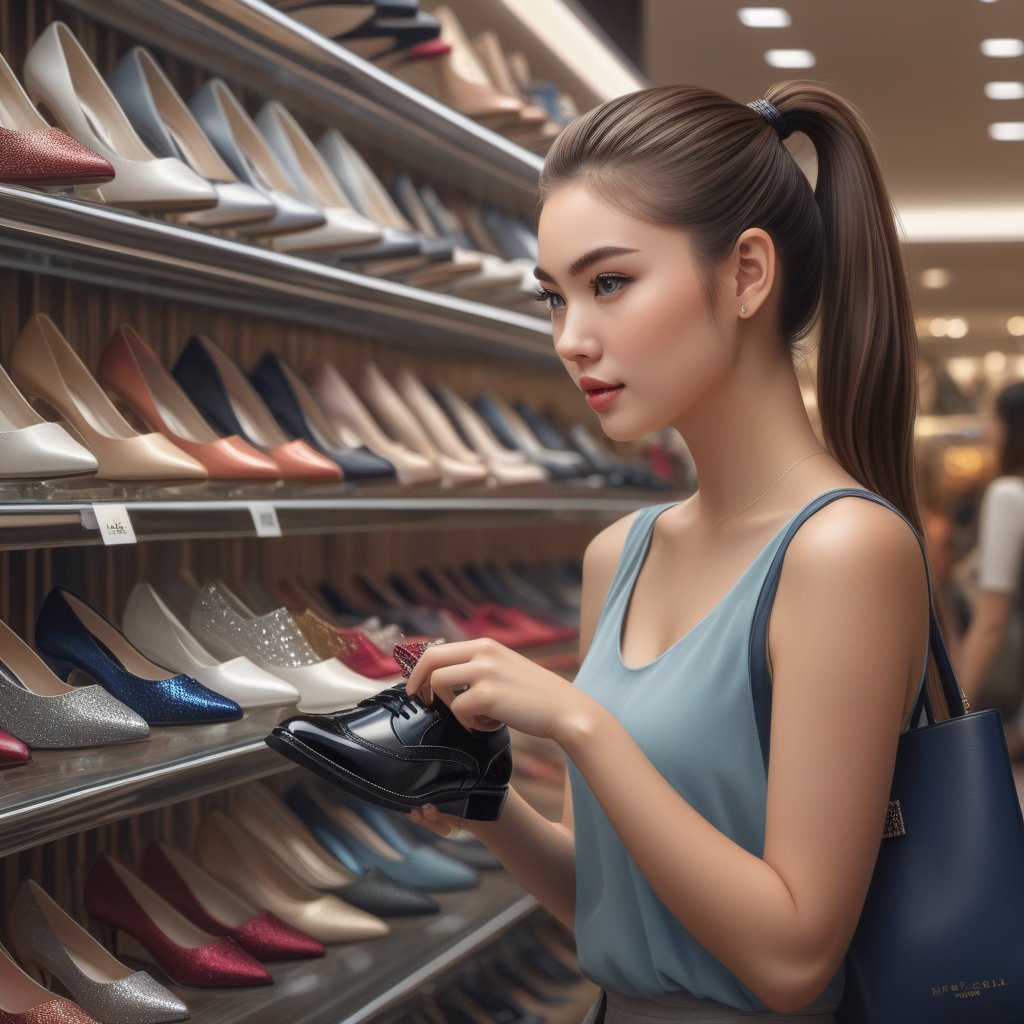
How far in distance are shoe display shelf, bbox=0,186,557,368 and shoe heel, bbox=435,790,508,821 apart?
3.09 feet

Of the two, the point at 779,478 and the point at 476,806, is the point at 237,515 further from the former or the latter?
the point at 779,478

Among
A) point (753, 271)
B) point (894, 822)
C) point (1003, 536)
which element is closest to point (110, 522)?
point (753, 271)

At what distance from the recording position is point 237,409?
8.29 feet

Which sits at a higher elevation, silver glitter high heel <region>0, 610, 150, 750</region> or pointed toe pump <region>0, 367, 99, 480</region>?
pointed toe pump <region>0, 367, 99, 480</region>

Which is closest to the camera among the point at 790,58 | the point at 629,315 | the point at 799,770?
the point at 799,770

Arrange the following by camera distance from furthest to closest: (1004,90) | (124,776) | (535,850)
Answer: (1004,90)
(124,776)
(535,850)

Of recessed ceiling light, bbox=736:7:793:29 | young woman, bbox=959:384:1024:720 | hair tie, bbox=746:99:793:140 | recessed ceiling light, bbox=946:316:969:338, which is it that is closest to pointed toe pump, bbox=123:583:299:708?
hair tie, bbox=746:99:793:140

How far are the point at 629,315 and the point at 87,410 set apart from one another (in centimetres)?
113

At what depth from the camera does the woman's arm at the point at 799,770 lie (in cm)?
111

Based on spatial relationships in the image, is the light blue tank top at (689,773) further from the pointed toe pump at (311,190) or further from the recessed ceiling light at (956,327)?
the recessed ceiling light at (956,327)

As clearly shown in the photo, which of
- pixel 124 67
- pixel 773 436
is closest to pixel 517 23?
pixel 124 67

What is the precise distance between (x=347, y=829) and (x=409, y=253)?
125cm

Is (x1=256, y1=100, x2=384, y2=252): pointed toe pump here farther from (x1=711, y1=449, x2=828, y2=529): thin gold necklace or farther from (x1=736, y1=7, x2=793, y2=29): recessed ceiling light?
(x1=736, y1=7, x2=793, y2=29): recessed ceiling light

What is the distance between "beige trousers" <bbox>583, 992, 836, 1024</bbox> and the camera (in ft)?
4.13
